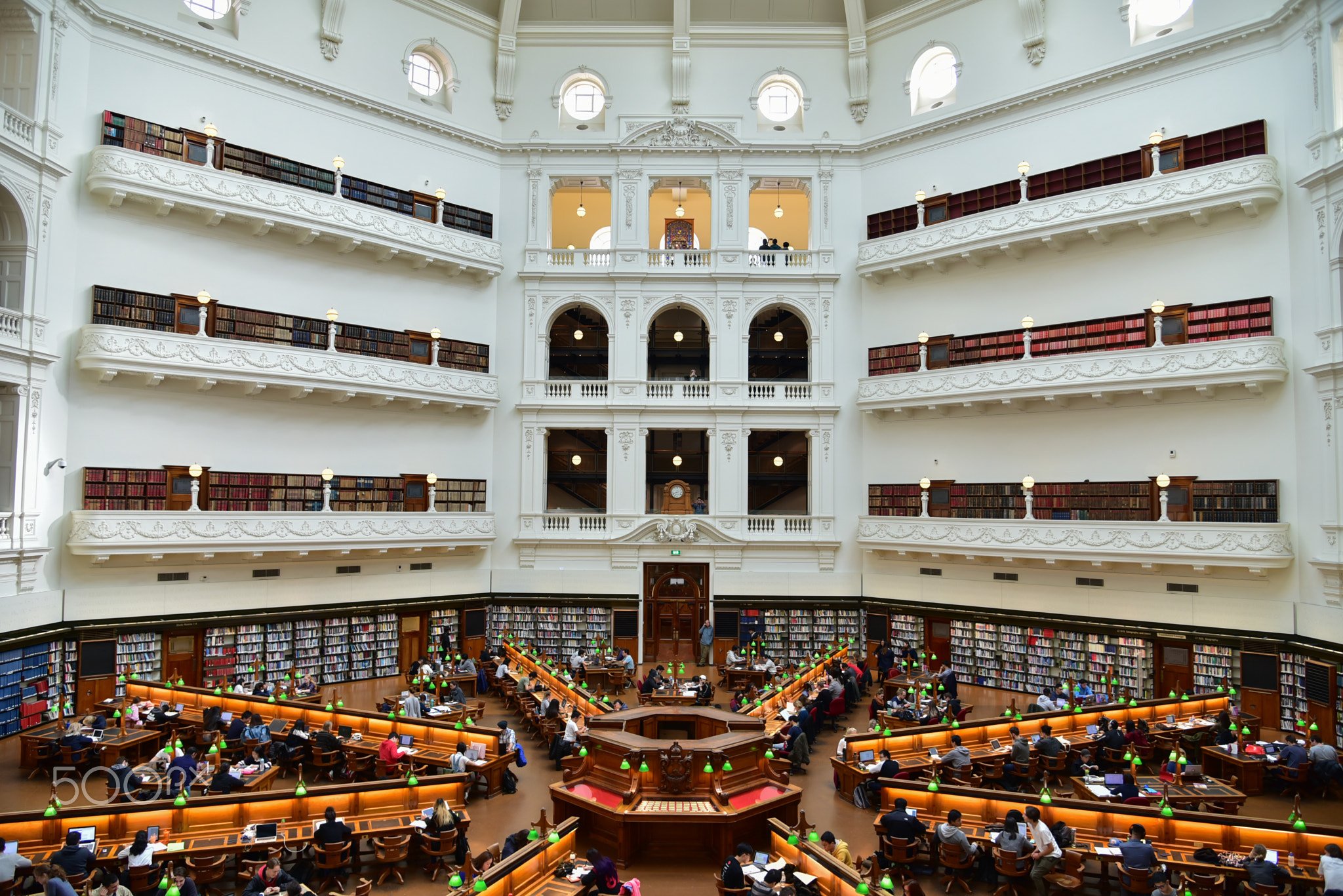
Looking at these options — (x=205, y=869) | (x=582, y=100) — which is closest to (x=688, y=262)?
(x=582, y=100)

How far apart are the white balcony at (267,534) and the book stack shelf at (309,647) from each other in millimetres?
1542

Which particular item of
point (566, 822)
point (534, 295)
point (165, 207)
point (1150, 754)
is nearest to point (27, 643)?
point (165, 207)

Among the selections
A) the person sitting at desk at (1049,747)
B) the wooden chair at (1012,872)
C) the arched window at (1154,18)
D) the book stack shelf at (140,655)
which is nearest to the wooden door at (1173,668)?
the person sitting at desk at (1049,747)

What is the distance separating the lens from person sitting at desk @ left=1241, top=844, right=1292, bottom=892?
8469 millimetres

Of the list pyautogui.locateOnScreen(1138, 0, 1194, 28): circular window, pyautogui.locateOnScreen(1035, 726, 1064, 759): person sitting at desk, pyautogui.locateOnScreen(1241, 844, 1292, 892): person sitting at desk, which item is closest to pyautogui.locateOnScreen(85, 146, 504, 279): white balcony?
pyautogui.locateOnScreen(1138, 0, 1194, 28): circular window

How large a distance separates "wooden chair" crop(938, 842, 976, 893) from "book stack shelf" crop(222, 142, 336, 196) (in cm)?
1859

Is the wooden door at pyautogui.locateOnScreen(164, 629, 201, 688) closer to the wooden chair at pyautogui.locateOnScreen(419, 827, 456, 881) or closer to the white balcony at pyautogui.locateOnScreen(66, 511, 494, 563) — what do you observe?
the white balcony at pyautogui.locateOnScreen(66, 511, 494, 563)

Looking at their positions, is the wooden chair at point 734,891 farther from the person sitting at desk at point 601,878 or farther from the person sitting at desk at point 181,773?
the person sitting at desk at point 181,773

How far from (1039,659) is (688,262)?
43.2 ft

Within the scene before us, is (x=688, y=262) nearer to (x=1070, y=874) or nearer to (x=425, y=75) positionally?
(x=425, y=75)

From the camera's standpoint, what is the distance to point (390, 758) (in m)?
12.4

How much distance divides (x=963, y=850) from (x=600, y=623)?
44.1 feet

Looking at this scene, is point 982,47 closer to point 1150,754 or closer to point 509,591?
point 1150,754

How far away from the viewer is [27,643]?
15.1m
